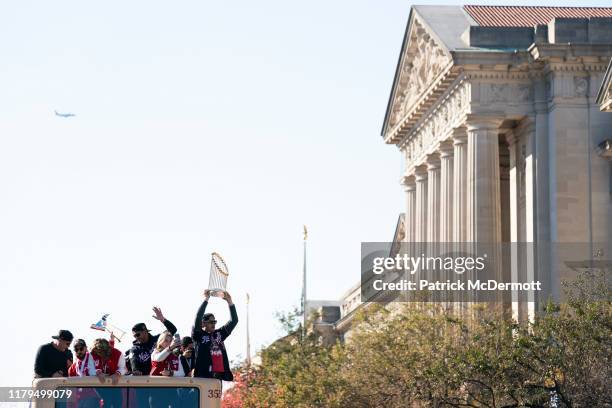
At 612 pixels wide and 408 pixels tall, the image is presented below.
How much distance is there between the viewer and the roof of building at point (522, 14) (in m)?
76.9

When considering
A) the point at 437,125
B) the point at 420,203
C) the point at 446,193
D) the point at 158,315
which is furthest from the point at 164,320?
the point at 420,203

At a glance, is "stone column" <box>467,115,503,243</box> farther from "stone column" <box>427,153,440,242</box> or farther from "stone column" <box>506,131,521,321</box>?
"stone column" <box>427,153,440,242</box>

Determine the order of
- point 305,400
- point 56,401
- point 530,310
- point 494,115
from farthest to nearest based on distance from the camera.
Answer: point 494,115 < point 530,310 < point 305,400 < point 56,401

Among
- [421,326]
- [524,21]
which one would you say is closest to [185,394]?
[421,326]

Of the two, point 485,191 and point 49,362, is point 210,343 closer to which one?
point 49,362

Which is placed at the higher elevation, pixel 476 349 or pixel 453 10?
pixel 453 10

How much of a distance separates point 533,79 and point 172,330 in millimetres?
50327

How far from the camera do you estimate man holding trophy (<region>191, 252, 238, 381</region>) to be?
22436 millimetres

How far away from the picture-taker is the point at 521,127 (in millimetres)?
73438

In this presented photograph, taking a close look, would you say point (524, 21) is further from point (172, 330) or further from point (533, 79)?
point (172, 330)

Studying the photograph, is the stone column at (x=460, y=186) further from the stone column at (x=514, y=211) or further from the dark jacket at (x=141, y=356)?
the dark jacket at (x=141, y=356)

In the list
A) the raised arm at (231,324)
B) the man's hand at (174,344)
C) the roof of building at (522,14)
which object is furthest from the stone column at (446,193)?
the man's hand at (174,344)

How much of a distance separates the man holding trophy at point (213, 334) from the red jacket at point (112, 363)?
1.10 m

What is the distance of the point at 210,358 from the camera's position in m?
22.7
